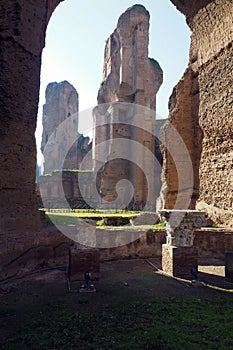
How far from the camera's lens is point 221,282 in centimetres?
628

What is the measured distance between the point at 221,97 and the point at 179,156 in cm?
419

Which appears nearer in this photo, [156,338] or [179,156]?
[156,338]

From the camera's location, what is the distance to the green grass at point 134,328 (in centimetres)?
335

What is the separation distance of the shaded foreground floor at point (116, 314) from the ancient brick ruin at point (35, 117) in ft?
4.81

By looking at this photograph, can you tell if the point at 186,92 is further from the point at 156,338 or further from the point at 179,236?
the point at 156,338

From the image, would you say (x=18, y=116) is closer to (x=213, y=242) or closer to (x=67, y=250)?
(x=67, y=250)

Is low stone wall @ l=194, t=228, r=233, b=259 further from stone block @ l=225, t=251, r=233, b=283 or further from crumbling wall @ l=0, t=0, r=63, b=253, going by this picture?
crumbling wall @ l=0, t=0, r=63, b=253

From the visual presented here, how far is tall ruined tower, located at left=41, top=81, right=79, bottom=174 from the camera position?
39.6 meters

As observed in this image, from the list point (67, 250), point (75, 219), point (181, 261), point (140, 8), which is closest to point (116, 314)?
point (181, 261)

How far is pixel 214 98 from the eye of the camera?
461 inches

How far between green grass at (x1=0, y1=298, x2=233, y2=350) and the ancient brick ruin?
113 inches

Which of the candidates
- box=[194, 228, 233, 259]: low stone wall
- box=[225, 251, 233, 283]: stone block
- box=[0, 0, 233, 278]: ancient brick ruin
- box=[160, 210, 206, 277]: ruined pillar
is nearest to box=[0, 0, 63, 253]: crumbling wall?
box=[0, 0, 233, 278]: ancient brick ruin

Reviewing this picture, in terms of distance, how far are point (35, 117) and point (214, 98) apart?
758 cm

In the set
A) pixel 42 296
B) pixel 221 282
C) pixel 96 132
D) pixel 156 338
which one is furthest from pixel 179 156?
pixel 96 132
